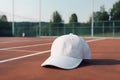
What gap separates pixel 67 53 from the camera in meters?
7.55

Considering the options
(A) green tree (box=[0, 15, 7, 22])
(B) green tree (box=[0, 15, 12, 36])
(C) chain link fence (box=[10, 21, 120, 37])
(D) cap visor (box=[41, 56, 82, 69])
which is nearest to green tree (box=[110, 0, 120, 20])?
(C) chain link fence (box=[10, 21, 120, 37])

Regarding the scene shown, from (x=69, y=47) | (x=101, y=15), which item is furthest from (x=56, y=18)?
(x=69, y=47)

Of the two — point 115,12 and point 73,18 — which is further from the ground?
point 115,12

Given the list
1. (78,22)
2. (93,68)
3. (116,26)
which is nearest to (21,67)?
(93,68)

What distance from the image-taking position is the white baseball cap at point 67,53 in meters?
7.33

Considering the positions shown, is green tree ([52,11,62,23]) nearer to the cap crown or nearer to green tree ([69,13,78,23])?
green tree ([69,13,78,23])

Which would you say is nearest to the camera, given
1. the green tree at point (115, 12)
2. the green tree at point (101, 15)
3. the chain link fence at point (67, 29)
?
the chain link fence at point (67, 29)

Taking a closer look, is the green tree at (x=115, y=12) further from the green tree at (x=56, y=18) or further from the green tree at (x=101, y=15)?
the green tree at (x=56, y=18)

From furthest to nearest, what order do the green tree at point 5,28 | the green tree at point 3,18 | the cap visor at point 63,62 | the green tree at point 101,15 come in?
1. the green tree at point 101,15
2. the green tree at point 3,18
3. the green tree at point 5,28
4. the cap visor at point 63,62

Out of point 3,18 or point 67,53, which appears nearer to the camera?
point 67,53

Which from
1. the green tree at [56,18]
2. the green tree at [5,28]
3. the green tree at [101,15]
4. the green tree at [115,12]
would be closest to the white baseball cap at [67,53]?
the green tree at [5,28]

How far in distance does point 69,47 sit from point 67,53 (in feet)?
0.59

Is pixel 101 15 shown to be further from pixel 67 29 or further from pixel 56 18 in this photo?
pixel 56 18

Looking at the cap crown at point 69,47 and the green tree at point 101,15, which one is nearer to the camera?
the cap crown at point 69,47
